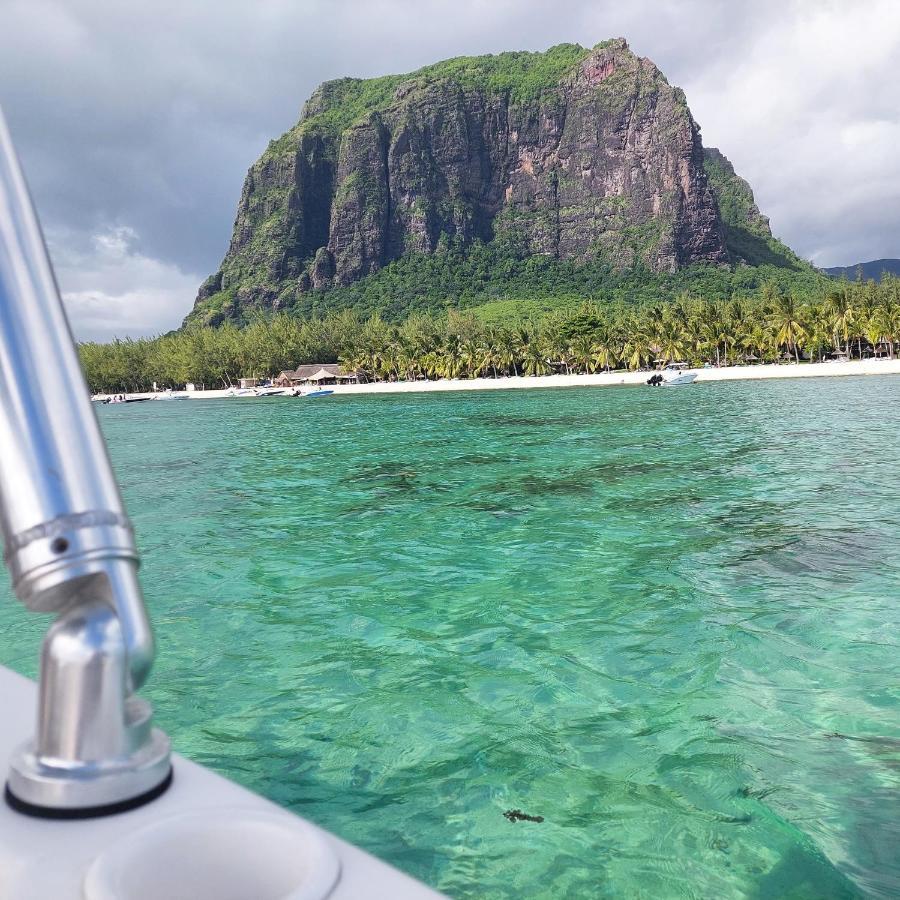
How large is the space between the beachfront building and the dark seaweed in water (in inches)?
4405

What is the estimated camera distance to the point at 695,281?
166m

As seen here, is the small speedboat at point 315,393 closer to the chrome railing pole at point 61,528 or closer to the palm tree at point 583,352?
the palm tree at point 583,352

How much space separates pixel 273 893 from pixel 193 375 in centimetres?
13529

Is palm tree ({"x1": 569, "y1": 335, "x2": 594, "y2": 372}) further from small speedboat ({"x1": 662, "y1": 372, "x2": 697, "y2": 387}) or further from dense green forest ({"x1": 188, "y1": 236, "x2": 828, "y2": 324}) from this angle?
dense green forest ({"x1": 188, "y1": 236, "x2": 828, "y2": 324})

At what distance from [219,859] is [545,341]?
94.4m

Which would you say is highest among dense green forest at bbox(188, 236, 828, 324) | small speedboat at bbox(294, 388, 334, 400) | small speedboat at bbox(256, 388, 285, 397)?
dense green forest at bbox(188, 236, 828, 324)

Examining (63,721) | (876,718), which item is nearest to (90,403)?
(63,721)

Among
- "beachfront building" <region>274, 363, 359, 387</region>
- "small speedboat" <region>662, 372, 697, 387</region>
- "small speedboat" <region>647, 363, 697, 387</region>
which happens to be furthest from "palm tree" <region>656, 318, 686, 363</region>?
"beachfront building" <region>274, 363, 359, 387</region>

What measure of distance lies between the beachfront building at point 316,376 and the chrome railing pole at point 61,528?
11425 centimetres

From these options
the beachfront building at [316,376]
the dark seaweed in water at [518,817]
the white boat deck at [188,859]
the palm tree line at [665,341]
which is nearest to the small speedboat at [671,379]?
the palm tree line at [665,341]

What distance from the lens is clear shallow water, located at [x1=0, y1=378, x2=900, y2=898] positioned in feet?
11.1

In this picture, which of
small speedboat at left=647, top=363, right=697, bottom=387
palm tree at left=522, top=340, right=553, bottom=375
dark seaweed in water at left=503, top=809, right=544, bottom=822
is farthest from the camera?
palm tree at left=522, top=340, right=553, bottom=375

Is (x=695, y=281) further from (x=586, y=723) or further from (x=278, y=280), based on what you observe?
(x=586, y=723)

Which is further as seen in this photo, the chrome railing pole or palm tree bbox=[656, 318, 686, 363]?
palm tree bbox=[656, 318, 686, 363]
